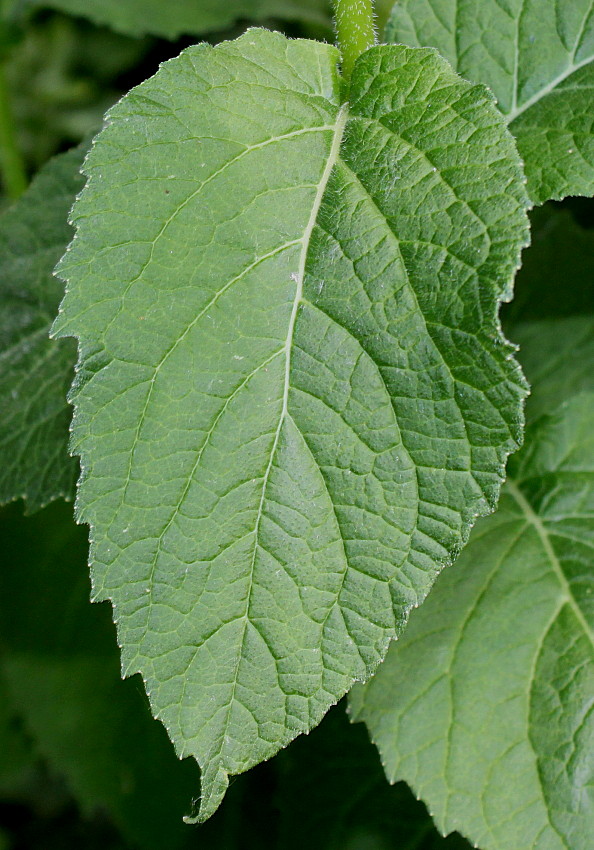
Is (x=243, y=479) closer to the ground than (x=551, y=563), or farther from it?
farther from it

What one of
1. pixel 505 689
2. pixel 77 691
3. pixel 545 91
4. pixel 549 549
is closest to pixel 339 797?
pixel 505 689

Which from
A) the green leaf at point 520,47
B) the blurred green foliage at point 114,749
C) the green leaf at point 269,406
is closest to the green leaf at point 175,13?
the blurred green foliage at point 114,749

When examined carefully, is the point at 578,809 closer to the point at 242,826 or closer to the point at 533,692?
the point at 533,692

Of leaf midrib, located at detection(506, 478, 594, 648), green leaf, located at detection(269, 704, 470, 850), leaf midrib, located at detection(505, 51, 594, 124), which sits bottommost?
green leaf, located at detection(269, 704, 470, 850)

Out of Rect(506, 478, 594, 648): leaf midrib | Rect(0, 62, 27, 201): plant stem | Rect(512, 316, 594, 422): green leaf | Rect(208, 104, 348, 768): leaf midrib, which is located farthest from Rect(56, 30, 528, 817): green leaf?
Rect(0, 62, 27, 201): plant stem

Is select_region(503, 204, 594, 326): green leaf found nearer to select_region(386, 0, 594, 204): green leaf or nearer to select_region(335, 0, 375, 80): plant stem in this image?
select_region(386, 0, 594, 204): green leaf

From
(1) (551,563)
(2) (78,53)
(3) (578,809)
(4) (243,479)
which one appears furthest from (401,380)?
(2) (78,53)
